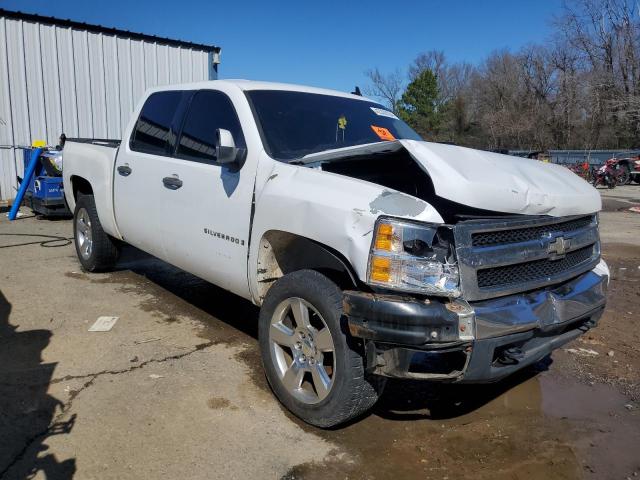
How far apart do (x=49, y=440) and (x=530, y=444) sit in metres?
2.63

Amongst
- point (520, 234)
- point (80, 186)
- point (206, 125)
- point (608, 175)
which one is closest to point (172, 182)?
point (206, 125)

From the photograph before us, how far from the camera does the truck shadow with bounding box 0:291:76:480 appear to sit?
2.68 m

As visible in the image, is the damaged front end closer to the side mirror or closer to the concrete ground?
the concrete ground

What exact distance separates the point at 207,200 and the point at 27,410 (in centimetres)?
170

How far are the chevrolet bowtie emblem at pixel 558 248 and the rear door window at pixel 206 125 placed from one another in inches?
79.2

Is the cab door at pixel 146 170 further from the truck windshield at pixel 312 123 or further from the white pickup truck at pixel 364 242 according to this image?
the truck windshield at pixel 312 123

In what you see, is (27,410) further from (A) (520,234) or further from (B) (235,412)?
(A) (520,234)

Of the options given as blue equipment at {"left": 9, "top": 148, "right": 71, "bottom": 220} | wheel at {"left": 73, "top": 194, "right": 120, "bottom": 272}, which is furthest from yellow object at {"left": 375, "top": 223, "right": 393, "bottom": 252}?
blue equipment at {"left": 9, "top": 148, "right": 71, "bottom": 220}

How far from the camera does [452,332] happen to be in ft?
8.09

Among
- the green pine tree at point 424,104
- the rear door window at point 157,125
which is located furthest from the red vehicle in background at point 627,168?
the green pine tree at point 424,104

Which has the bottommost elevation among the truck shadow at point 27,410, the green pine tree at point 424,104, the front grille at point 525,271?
the truck shadow at point 27,410

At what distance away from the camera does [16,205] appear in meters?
10.6

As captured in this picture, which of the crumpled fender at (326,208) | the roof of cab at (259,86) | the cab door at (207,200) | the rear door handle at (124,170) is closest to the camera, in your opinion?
the crumpled fender at (326,208)

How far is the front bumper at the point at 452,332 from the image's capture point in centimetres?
247
